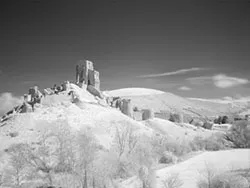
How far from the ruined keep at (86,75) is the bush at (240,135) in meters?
36.1

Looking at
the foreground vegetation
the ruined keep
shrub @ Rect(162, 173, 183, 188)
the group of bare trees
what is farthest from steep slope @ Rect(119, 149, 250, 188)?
the ruined keep

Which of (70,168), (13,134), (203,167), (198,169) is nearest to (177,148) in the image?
(203,167)

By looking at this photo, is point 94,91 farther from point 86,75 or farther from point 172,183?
point 172,183

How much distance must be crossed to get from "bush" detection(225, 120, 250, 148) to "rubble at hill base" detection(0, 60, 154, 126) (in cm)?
2469

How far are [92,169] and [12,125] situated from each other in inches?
830

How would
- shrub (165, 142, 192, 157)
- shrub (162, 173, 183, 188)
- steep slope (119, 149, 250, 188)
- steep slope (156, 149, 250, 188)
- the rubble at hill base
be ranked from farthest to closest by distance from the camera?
the rubble at hill base < shrub (165, 142, 192, 157) < steep slope (156, 149, 250, 188) < steep slope (119, 149, 250, 188) < shrub (162, 173, 183, 188)

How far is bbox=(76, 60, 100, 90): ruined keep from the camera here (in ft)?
180

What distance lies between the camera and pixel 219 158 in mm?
18453

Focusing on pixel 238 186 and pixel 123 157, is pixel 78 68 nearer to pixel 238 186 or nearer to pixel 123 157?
pixel 123 157

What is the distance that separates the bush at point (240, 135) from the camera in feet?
82.2

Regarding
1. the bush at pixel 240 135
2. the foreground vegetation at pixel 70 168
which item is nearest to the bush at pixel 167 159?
the foreground vegetation at pixel 70 168

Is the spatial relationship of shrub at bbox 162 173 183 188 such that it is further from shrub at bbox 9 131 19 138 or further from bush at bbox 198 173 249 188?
shrub at bbox 9 131 19 138

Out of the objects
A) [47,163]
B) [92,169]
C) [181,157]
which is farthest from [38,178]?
[181,157]

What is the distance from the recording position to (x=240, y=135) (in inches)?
1015
